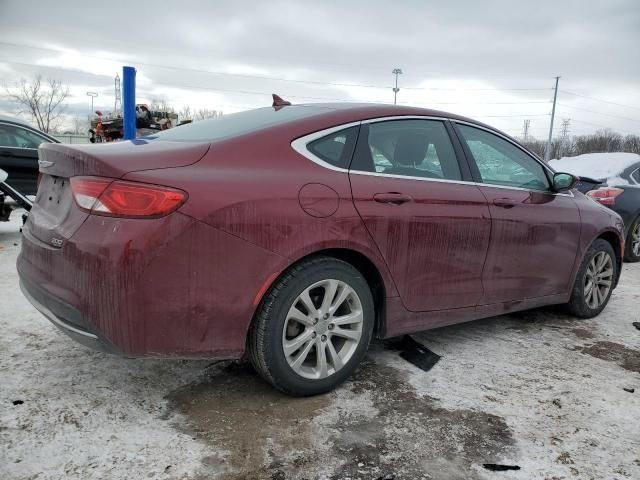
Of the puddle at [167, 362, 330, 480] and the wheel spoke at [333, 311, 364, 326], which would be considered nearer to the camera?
the puddle at [167, 362, 330, 480]

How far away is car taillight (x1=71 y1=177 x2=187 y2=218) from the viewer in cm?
215

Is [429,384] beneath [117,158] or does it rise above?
beneath

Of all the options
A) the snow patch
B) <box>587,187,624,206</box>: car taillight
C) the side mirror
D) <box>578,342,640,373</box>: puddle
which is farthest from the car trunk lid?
the snow patch

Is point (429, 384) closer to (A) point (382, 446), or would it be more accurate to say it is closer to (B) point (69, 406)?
(A) point (382, 446)

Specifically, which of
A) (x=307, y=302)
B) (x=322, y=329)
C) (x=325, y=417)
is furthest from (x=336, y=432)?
(x=307, y=302)

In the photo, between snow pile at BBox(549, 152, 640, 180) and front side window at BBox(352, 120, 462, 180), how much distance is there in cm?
531

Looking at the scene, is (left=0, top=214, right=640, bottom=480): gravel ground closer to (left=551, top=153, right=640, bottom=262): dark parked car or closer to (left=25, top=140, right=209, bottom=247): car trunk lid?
(left=25, top=140, right=209, bottom=247): car trunk lid

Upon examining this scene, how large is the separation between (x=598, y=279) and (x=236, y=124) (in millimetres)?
3369

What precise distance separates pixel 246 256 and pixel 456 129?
1785mm

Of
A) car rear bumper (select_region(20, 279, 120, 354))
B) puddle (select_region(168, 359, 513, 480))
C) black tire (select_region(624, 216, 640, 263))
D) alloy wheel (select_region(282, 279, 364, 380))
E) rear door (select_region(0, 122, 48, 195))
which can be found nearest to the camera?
puddle (select_region(168, 359, 513, 480))

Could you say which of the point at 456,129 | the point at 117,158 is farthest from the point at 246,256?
the point at 456,129

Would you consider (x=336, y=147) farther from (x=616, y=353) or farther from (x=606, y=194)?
(x=606, y=194)

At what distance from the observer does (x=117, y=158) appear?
2262mm

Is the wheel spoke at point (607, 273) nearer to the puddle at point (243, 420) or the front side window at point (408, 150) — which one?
the front side window at point (408, 150)
